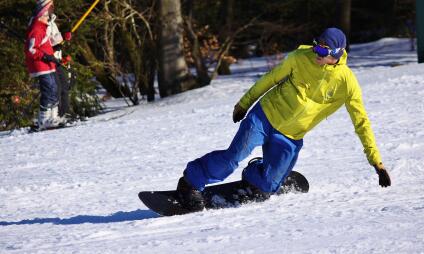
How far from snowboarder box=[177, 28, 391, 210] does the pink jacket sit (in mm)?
5376

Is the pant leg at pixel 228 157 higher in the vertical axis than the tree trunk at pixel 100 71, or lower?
higher

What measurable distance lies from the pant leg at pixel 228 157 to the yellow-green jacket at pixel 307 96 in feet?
0.47

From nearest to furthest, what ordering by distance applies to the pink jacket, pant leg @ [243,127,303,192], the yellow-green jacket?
the yellow-green jacket, pant leg @ [243,127,303,192], the pink jacket

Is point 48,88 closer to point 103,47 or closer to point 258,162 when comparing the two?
point 103,47

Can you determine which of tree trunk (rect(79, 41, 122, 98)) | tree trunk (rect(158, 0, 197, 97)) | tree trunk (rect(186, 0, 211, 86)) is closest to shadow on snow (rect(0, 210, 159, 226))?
tree trunk (rect(79, 41, 122, 98))

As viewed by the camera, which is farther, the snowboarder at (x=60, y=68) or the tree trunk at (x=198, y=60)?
the tree trunk at (x=198, y=60)

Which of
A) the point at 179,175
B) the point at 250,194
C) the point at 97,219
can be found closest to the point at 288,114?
the point at 250,194

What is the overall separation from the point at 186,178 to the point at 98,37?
9.16 metres

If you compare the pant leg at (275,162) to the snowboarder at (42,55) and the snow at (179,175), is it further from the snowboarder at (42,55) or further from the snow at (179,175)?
the snowboarder at (42,55)

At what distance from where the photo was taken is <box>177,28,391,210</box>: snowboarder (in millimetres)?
5469

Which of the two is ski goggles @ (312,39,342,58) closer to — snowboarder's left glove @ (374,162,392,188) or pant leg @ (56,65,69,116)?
snowboarder's left glove @ (374,162,392,188)

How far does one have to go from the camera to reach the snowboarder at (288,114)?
547cm

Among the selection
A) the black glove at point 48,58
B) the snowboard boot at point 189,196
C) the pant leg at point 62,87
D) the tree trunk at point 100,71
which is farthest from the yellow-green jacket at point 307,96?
the tree trunk at point 100,71

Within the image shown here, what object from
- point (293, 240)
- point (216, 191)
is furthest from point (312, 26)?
point (293, 240)
